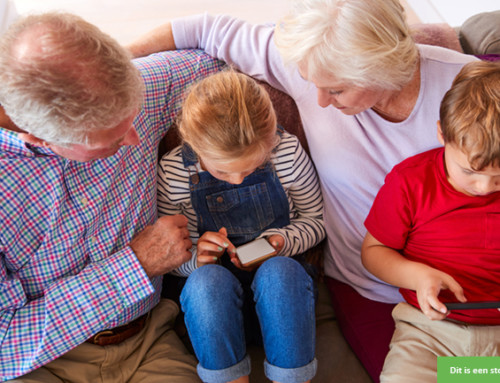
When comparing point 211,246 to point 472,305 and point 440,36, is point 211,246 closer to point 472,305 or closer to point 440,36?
point 472,305

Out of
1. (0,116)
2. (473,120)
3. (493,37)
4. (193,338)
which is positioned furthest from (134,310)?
(493,37)

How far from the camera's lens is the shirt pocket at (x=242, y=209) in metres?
1.43

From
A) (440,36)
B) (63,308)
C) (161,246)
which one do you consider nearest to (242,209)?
(161,246)

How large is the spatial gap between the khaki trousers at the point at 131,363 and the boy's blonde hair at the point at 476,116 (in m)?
0.86

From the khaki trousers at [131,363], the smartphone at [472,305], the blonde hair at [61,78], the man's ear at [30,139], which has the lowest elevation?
the khaki trousers at [131,363]

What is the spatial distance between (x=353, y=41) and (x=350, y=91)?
0.12 m

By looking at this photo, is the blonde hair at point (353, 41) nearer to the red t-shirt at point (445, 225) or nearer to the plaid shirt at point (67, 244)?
the red t-shirt at point (445, 225)

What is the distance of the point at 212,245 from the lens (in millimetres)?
1327

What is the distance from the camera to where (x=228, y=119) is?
1.17 meters

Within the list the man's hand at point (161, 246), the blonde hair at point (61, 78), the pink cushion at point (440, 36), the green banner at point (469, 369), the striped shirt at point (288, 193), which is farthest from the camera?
the pink cushion at point (440, 36)

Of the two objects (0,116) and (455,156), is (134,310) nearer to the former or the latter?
(0,116)

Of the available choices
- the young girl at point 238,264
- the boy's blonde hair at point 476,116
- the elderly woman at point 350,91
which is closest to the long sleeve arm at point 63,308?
the young girl at point 238,264

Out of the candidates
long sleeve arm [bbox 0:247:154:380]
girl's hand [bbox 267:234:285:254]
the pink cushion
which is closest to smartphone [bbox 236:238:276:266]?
girl's hand [bbox 267:234:285:254]

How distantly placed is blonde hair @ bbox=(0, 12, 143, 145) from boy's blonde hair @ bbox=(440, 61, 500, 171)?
712mm
